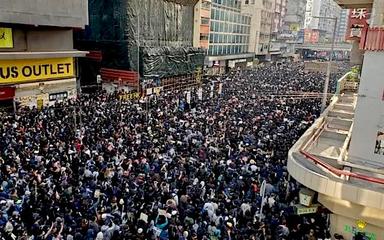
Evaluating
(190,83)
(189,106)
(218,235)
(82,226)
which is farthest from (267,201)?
(190,83)

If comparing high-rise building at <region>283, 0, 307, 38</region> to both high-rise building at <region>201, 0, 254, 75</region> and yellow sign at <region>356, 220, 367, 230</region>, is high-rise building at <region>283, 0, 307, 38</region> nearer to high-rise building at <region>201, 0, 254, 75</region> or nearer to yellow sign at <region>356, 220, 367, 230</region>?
high-rise building at <region>201, 0, 254, 75</region>

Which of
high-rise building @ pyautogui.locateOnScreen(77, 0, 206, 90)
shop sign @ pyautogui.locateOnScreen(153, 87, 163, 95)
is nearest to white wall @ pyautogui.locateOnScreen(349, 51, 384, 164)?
high-rise building @ pyautogui.locateOnScreen(77, 0, 206, 90)

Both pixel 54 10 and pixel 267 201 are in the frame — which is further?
pixel 54 10

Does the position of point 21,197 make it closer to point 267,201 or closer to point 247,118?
point 267,201

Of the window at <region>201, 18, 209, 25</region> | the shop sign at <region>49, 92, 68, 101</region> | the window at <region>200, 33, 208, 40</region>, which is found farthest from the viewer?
the window at <region>200, 33, 208, 40</region>

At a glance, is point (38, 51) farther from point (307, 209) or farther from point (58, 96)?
point (307, 209)

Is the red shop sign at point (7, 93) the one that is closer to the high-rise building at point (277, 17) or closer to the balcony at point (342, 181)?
the balcony at point (342, 181)

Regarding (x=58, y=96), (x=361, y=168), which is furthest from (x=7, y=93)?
(x=361, y=168)
